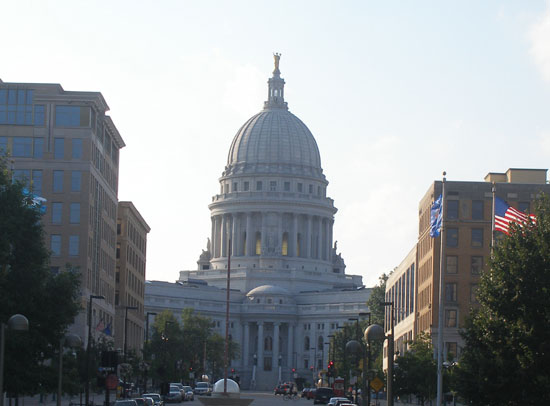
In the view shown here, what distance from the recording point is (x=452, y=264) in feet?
375

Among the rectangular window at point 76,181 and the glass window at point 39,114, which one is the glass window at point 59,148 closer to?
the rectangular window at point 76,181

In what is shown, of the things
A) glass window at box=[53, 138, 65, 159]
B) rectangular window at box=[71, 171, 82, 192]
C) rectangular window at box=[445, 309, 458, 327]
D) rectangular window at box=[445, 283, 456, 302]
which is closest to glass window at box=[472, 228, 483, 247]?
rectangular window at box=[445, 283, 456, 302]

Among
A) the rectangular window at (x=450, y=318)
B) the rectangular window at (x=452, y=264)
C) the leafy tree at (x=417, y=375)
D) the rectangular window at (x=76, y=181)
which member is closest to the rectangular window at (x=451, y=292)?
the rectangular window at (x=450, y=318)

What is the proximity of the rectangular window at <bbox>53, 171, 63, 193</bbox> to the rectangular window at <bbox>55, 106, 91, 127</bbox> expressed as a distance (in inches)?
162

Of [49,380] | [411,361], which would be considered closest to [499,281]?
[49,380]

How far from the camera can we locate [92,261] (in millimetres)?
117375

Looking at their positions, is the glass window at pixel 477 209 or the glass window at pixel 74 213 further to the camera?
the glass window at pixel 477 209

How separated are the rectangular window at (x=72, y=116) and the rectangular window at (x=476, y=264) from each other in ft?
112

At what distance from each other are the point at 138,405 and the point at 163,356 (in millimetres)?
77633

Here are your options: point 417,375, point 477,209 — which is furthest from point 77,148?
point 417,375

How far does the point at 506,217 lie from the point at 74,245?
58348 millimetres

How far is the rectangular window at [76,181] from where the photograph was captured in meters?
113

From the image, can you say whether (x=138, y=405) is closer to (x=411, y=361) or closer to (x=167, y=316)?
(x=411, y=361)

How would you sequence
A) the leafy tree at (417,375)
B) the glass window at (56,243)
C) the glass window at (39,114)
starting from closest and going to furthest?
the leafy tree at (417,375) → the glass window at (56,243) → the glass window at (39,114)
